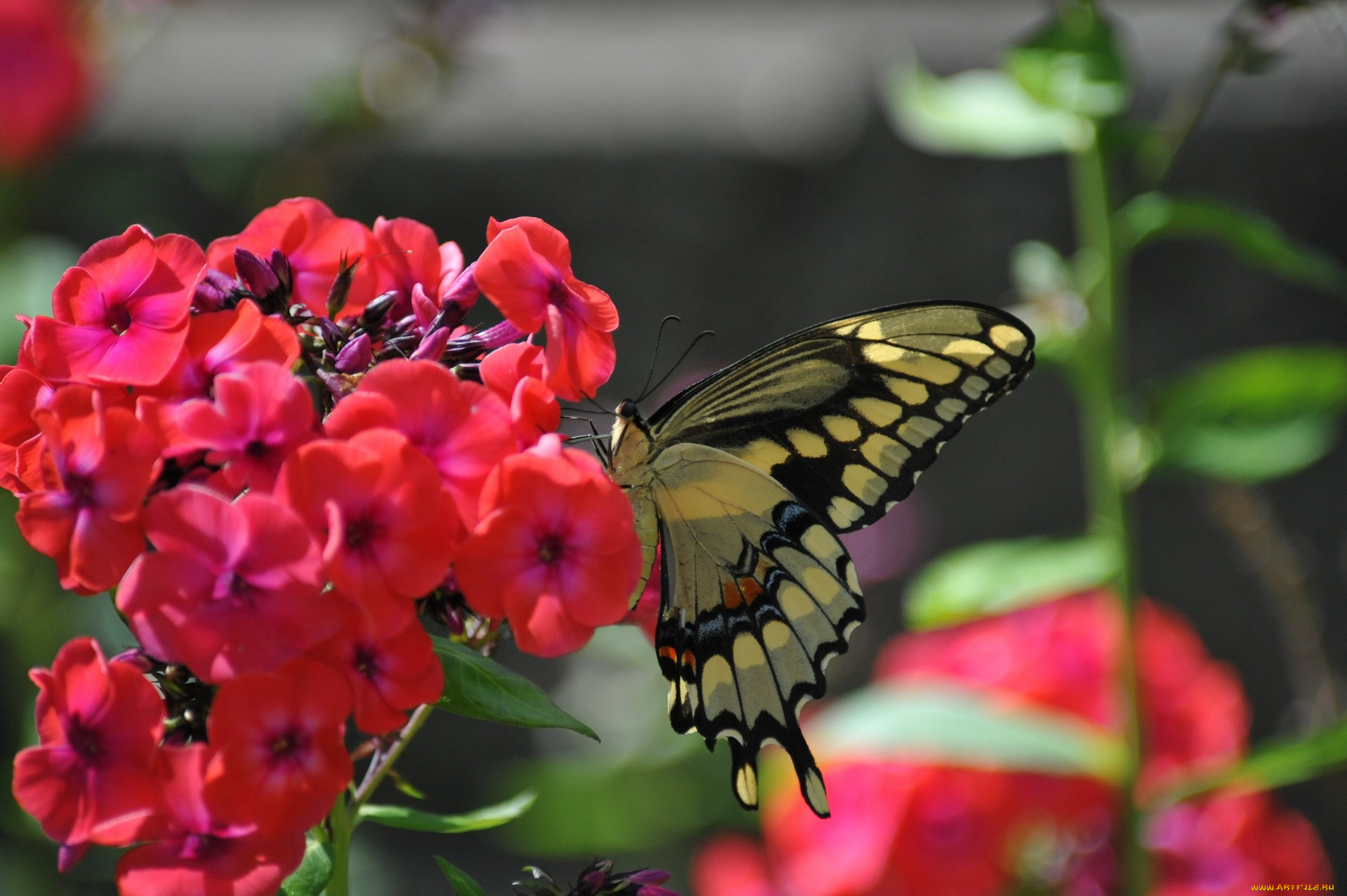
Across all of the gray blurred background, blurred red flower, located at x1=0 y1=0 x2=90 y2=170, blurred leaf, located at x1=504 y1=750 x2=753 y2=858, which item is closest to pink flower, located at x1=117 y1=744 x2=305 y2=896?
blurred leaf, located at x1=504 y1=750 x2=753 y2=858

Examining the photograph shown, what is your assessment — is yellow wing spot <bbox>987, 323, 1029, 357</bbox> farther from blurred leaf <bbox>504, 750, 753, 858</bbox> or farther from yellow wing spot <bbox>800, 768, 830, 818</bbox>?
blurred leaf <bbox>504, 750, 753, 858</bbox>

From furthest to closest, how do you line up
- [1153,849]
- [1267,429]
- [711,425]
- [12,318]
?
[12,318], [1153,849], [1267,429], [711,425]

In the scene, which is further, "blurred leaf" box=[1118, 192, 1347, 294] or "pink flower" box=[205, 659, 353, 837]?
"blurred leaf" box=[1118, 192, 1347, 294]

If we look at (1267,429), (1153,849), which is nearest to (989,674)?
(1153,849)

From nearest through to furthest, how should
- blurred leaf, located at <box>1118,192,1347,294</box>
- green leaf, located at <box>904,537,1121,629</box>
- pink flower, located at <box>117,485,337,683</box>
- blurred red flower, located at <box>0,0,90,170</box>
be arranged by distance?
pink flower, located at <box>117,485,337,683</box>
blurred leaf, located at <box>1118,192,1347,294</box>
green leaf, located at <box>904,537,1121,629</box>
blurred red flower, located at <box>0,0,90,170</box>

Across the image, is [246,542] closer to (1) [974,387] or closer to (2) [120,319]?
(2) [120,319]

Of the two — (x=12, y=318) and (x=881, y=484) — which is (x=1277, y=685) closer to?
(x=881, y=484)

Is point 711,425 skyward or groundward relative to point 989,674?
skyward
